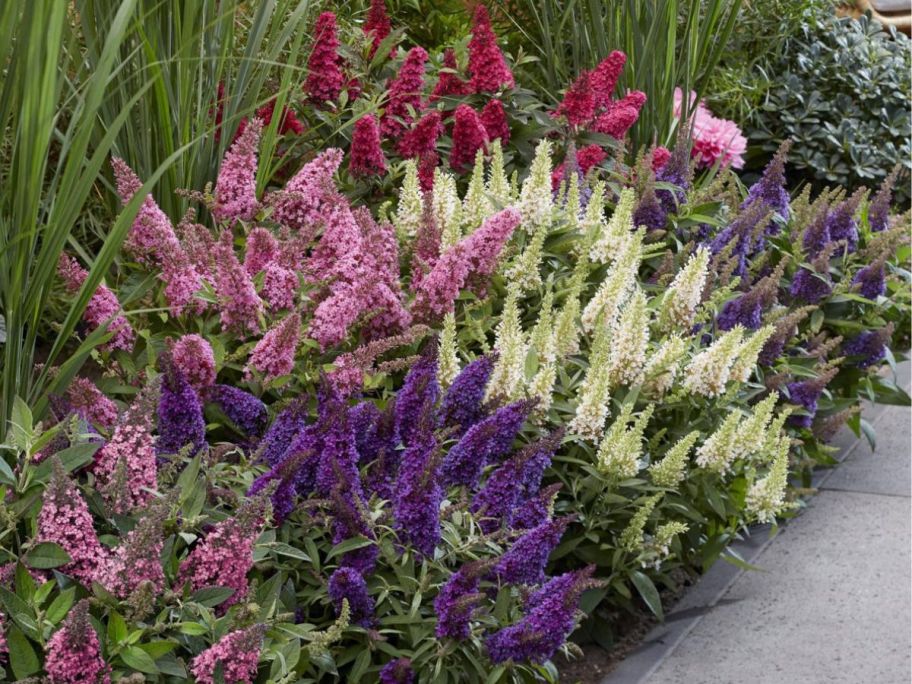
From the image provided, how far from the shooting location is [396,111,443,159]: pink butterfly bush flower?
438 centimetres

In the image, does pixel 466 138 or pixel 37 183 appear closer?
pixel 37 183

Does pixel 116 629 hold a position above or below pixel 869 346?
above

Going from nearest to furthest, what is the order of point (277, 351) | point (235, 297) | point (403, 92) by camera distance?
point (277, 351) < point (235, 297) < point (403, 92)

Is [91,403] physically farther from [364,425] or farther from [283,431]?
[364,425]

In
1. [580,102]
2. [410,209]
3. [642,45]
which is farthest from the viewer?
[642,45]

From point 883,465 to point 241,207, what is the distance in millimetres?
2688

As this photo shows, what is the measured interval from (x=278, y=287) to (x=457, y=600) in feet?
3.74

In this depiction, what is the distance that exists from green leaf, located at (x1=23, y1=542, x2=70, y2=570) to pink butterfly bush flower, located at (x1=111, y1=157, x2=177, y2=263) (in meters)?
1.15

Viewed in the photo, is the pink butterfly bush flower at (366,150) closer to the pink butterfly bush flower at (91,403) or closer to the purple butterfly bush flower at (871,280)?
the pink butterfly bush flower at (91,403)

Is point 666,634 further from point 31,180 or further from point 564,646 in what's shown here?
point 31,180

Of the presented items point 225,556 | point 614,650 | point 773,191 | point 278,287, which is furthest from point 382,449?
point 773,191

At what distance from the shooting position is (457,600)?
2.59m

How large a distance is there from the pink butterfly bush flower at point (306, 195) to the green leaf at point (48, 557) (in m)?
1.67

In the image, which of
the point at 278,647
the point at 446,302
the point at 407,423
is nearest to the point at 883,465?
the point at 446,302
